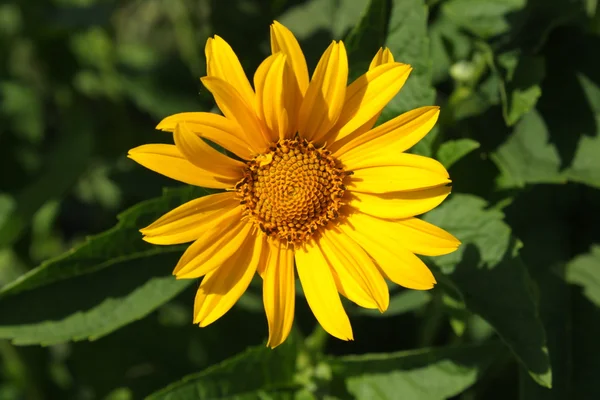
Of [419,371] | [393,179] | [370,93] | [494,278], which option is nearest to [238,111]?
[370,93]

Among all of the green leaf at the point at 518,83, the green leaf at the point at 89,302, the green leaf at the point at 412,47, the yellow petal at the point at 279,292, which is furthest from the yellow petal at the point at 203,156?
the green leaf at the point at 518,83

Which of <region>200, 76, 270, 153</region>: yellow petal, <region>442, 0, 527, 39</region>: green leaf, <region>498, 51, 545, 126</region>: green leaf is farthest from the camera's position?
<region>442, 0, 527, 39</region>: green leaf

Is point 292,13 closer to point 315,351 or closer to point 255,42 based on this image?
point 255,42

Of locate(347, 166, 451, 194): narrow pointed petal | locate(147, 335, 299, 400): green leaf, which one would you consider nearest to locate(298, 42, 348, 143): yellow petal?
locate(347, 166, 451, 194): narrow pointed petal

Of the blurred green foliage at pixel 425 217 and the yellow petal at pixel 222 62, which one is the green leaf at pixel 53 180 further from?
the yellow petal at pixel 222 62

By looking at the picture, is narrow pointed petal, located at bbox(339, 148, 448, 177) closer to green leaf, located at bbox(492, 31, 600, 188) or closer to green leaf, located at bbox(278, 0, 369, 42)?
green leaf, located at bbox(492, 31, 600, 188)

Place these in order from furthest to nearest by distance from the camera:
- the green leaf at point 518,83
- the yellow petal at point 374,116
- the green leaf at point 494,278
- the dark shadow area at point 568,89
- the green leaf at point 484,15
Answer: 1. the dark shadow area at point 568,89
2. the green leaf at point 484,15
3. the green leaf at point 518,83
4. the green leaf at point 494,278
5. the yellow petal at point 374,116
